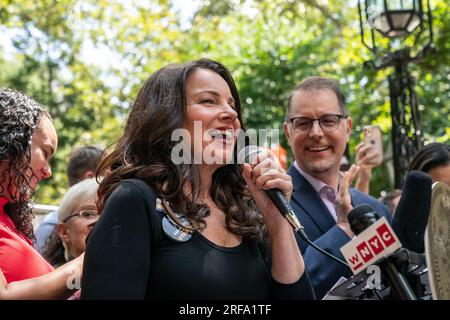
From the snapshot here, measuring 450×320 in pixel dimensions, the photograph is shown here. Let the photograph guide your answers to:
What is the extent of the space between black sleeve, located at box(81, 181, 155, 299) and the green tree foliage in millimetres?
6507

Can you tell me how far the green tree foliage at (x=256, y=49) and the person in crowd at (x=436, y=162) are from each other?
4638mm

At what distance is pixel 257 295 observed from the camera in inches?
87.4

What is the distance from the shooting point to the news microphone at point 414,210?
2098 millimetres

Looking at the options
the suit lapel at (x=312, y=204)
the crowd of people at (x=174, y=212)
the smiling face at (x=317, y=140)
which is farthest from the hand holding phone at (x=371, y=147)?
the crowd of people at (x=174, y=212)

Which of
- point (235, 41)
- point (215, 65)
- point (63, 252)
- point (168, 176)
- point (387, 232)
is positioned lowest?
point (63, 252)

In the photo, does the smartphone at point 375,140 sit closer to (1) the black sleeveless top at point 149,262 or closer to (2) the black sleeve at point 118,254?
(1) the black sleeveless top at point 149,262

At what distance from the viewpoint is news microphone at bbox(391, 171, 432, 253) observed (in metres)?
2.10

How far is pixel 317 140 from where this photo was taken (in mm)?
3520

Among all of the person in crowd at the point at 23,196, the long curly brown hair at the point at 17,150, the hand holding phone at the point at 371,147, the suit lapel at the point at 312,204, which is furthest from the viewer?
the hand holding phone at the point at 371,147

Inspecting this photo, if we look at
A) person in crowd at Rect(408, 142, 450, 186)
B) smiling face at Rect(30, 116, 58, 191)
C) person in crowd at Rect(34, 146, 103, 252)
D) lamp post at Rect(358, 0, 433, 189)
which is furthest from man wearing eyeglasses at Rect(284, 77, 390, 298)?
lamp post at Rect(358, 0, 433, 189)

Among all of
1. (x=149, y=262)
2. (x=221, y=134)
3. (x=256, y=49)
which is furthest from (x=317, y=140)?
(x=256, y=49)

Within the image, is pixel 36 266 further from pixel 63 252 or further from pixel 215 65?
pixel 63 252

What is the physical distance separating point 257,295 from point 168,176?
50 centimetres
